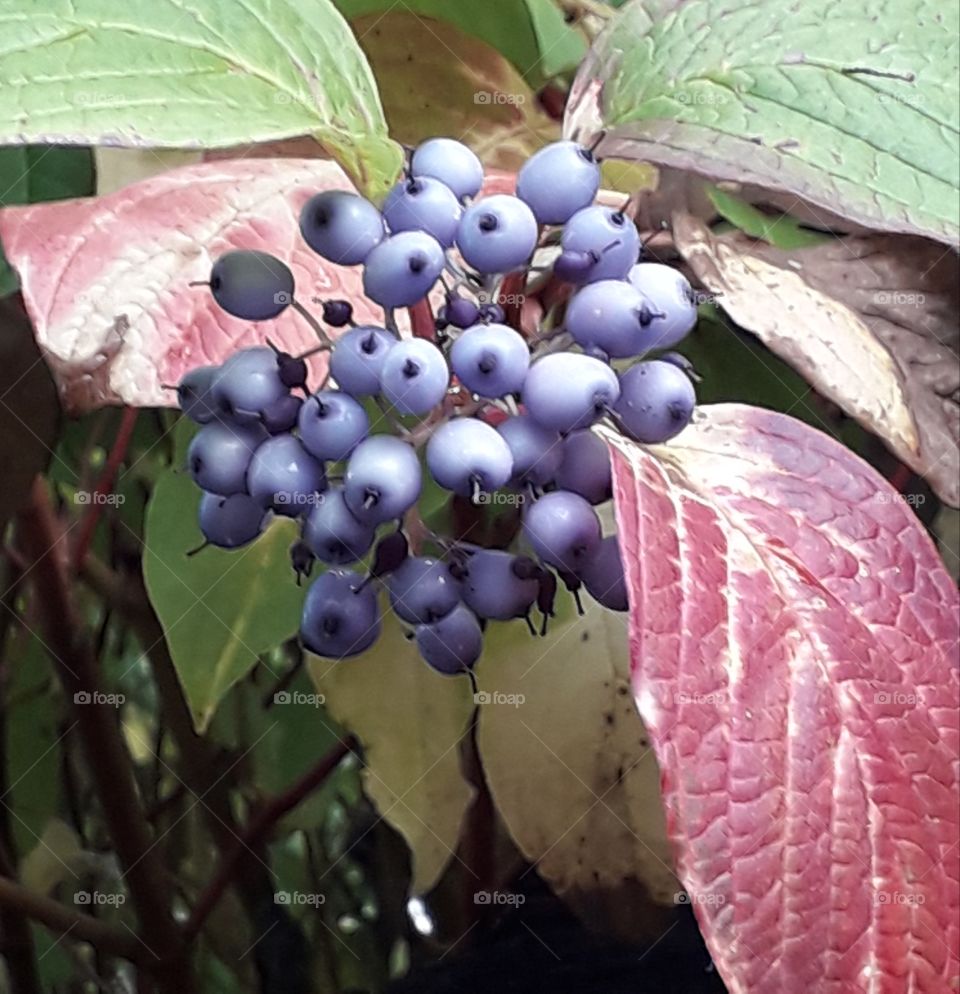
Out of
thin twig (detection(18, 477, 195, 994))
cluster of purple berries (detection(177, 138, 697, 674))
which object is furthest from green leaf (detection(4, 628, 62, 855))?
cluster of purple berries (detection(177, 138, 697, 674))

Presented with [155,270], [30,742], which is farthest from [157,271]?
[30,742]

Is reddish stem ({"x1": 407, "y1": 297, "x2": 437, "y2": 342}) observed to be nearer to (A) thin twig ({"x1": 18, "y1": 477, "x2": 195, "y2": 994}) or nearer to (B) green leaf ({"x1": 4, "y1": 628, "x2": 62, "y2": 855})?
(A) thin twig ({"x1": 18, "y1": 477, "x2": 195, "y2": 994})

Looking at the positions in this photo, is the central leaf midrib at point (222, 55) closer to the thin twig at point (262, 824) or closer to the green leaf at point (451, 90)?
the green leaf at point (451, 90)

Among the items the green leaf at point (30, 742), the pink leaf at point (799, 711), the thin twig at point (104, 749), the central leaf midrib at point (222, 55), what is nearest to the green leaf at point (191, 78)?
the central leaf midrib at point (222, 55)

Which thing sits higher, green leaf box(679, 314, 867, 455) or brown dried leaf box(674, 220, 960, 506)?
brown dried leaf box(674, 220, 960, 506)

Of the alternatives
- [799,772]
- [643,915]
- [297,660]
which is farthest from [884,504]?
[297,660]

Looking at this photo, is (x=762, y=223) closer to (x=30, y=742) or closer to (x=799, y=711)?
(x=799, y=711)

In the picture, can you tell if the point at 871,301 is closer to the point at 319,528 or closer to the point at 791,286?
the point at 791,286
